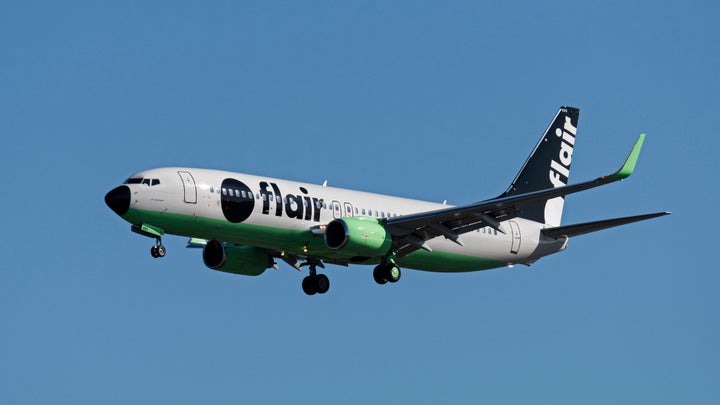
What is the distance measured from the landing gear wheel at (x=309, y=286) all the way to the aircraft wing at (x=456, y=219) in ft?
15.1

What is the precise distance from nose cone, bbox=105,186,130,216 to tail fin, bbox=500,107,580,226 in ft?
73.5

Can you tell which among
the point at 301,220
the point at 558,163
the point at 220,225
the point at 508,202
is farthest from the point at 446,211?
the point at 558,163

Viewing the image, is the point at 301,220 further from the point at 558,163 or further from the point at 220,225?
the point at 558,163

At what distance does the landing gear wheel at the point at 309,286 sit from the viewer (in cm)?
6166

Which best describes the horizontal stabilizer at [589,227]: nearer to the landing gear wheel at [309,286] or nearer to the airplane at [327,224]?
the airplane at [327,224]

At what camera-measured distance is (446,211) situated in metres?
57.1

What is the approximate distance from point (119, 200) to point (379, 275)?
1276 centimetres

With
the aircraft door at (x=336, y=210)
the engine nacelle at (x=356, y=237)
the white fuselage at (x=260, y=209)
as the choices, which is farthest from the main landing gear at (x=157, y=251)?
the aircraft door at (x=336, y=210)

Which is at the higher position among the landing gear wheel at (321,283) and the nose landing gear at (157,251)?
the landing gear wheel at (321,283)

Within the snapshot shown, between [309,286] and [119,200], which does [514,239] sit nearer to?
[309,286]

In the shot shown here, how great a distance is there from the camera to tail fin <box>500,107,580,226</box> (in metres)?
67.8

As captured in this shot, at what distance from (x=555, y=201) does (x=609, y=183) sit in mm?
16205

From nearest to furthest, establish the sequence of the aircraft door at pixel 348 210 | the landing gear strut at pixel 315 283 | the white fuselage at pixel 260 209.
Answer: the white fuselage at pixel 260 209 < the aircraft door at pixel 348 210 < the landing gear strut at pixel 315 283

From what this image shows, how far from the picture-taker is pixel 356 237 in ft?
183
